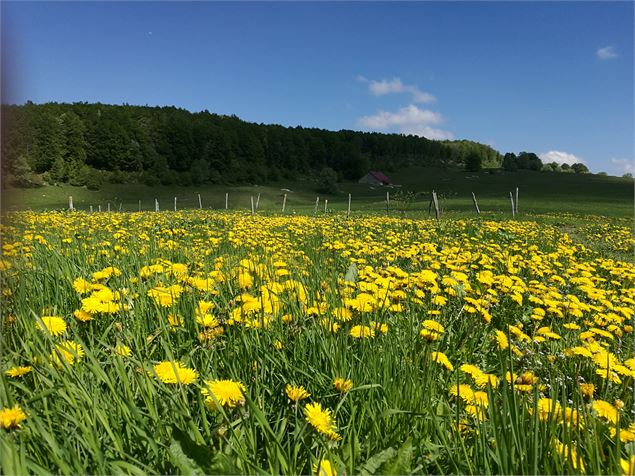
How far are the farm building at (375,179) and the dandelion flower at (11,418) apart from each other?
103687mm

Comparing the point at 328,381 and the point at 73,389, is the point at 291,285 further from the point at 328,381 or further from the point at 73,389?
the point at 73,389

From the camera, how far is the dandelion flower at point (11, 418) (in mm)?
1120

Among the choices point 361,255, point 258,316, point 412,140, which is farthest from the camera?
point 412,140

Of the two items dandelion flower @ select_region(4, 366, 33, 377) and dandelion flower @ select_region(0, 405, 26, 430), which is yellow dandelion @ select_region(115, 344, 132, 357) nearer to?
dandelion flower @ select_region(4, 366, 33, 377)

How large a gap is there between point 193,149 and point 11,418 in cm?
9620

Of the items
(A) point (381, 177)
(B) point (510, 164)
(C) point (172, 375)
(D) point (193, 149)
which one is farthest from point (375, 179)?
(C) point (172, 375)

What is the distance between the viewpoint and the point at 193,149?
91250 mm

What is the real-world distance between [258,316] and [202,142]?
3822 inches

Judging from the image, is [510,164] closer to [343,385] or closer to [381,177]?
[381,177]

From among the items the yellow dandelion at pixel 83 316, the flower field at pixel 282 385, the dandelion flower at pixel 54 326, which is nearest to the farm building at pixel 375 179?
the flower field at pixel 282 385

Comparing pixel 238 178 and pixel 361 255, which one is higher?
pixel 238 178

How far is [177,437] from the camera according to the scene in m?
1.16

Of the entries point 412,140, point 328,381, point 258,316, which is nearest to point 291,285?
point 258,316

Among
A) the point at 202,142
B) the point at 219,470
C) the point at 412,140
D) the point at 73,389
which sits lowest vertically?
the point at 219,470
